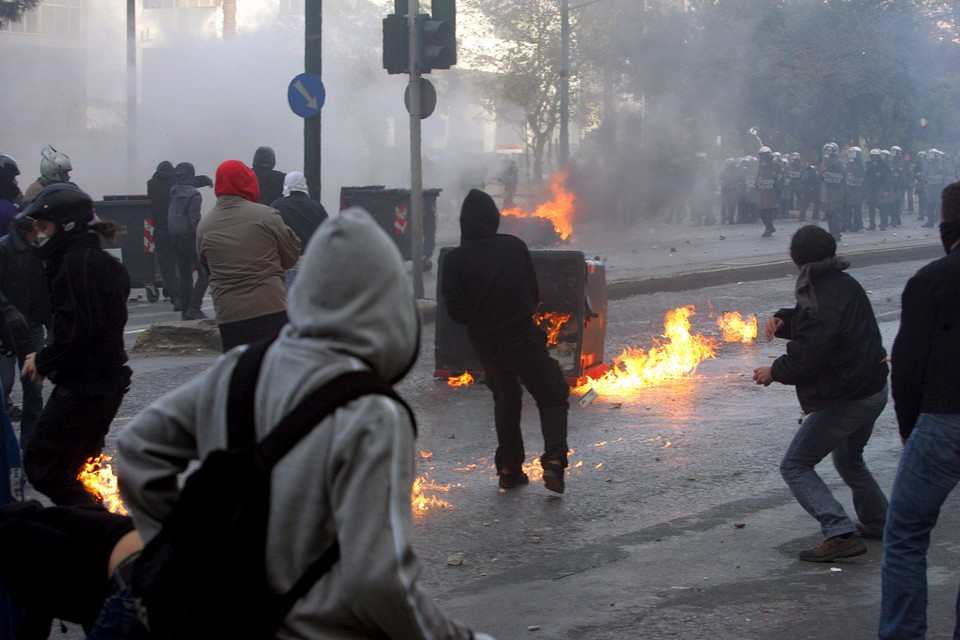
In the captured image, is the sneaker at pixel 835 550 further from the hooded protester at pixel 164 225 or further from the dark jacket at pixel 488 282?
the hooded protester at pixel 164 225

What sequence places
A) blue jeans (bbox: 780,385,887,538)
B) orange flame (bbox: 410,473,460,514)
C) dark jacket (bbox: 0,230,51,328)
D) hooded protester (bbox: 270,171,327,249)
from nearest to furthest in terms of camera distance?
blue jeans (bbox: 780,385,887,538)
orange flame (bbox: 410,473,460,514)
dark jacket (bbox: 0,230,51,328)
hooded protester (bbox: 270,171,327,249)

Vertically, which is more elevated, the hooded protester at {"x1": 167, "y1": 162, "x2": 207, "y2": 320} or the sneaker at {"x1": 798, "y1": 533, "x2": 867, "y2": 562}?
the hooded protester at {"x1": 167, "y1": 162, "x2": 207, "y2": 320}

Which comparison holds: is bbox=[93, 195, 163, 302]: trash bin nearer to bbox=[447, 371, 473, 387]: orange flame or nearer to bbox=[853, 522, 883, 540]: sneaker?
bbox=[447, 371, 473, 387]: orange flame

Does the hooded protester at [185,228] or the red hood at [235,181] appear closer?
the red hood at [235,181]

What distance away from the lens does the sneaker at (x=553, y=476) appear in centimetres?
604

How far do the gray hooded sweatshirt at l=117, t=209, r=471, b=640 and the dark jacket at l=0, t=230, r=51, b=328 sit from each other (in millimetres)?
4981

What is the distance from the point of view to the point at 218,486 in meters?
1.98

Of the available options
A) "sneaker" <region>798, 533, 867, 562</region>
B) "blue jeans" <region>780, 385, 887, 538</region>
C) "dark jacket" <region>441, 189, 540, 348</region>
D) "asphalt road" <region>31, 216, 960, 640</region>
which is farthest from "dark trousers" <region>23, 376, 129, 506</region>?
"sneaker" <region>798, 533, 867, 562</region>

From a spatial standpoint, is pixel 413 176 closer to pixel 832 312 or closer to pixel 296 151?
pixel 832 312

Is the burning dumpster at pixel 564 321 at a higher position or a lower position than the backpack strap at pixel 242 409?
lower

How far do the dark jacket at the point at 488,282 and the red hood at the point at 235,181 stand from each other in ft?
3.67

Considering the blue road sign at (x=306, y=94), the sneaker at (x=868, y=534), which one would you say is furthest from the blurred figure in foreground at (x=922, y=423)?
the blue road sign at (x=306, y=94)

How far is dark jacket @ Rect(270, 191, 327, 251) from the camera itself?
9453 millimetres

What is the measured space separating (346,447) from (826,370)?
11.4 feet
